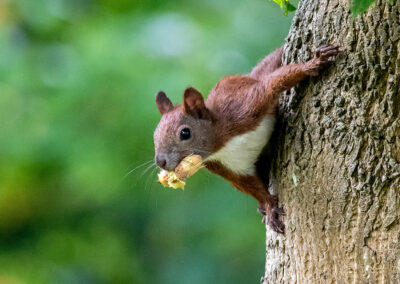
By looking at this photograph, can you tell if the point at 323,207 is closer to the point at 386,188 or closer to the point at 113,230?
the point at 386,188

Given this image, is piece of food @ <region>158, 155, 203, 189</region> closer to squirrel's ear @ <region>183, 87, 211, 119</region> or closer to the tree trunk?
squirrel's ear @ <region>183, 87, 211, 119</region>

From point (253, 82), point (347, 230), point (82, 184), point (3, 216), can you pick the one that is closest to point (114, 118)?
point (82, 184)

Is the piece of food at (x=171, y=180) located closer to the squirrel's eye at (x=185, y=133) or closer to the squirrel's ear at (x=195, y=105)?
the squirrel's eye at (x=185, y=133)

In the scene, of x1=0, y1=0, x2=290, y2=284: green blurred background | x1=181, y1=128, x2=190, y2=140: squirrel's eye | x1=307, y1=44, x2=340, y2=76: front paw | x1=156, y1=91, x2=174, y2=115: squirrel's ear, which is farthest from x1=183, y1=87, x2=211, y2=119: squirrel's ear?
x1=0, y1=0, x2=290, y2=284: green blurred background

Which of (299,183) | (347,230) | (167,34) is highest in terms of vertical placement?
(167,34)

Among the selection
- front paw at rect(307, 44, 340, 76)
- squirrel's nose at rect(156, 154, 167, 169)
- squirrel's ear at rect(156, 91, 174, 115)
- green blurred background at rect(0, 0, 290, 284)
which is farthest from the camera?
green blurred background at rect(0, 0, 290, 284)
